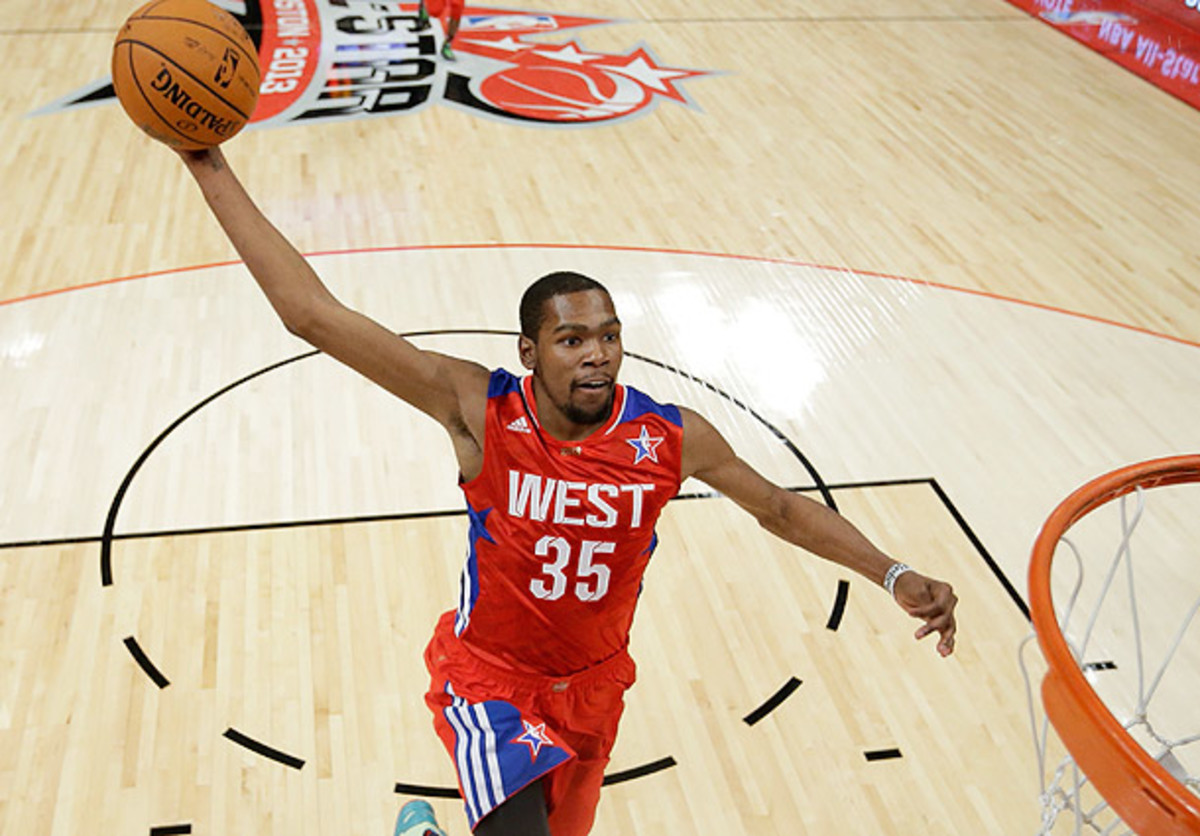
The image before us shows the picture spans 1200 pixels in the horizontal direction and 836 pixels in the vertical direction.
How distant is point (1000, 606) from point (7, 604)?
151 inches

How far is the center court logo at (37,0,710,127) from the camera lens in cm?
964

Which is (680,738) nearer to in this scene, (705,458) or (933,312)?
(705,458)

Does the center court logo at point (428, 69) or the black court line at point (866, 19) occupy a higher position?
the black court line at point (866, 19)

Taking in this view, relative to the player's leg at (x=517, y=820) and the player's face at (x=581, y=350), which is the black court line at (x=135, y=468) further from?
the player's face at (x=581, y=350)

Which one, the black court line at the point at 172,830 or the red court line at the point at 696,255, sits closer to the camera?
the black court line at the point at 172,830

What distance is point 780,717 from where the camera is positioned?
15.0 feet

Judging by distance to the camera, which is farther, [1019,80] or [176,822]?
[1019,80]

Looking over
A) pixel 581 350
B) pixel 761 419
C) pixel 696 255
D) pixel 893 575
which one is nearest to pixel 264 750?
pixel 581 350

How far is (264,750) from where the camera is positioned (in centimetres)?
430

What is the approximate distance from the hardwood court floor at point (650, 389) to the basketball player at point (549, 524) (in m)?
0.98

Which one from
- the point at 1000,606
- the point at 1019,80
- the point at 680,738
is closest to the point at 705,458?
the point at 680,738

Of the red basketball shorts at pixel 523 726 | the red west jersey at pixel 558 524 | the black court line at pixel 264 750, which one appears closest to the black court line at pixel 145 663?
the black court line at pixel 264 750

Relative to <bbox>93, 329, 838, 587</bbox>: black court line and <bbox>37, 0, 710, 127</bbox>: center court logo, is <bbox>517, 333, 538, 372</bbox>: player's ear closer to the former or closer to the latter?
<bbox>93, 329, 838, 587</bbox>: black court line

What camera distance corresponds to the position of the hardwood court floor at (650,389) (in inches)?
172
